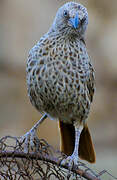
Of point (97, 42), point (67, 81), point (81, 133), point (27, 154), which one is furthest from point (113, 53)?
point (27, 154)

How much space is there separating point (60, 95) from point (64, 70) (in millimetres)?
246

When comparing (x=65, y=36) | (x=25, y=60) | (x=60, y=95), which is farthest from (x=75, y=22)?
(x=25, y=60)

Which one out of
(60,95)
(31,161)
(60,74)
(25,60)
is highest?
(25,60)

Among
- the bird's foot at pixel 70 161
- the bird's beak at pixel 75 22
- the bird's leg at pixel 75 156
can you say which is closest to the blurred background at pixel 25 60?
the bird's leg at pixel 75 156

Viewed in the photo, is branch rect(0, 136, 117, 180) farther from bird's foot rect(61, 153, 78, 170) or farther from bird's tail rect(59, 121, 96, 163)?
bird's tail rect(59, 121, 96, 163)

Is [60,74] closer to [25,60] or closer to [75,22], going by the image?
[75,22]

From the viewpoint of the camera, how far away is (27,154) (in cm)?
319

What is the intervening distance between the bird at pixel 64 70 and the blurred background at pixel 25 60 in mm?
3179

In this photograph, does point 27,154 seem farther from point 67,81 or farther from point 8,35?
point 8,35

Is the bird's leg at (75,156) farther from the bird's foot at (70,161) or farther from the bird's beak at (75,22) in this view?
the bird's beak at (75,22)

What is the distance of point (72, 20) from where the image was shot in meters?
4.00

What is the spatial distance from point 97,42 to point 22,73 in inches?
52.5

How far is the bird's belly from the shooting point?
4094 millimetres

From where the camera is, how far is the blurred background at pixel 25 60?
754 cm
